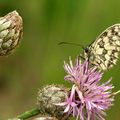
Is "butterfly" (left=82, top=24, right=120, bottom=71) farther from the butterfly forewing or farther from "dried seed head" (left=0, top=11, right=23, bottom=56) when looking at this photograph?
"dried seed head" (left=0, top=11, right=23, bottom=56)

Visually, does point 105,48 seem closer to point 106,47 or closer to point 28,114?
point 106,47

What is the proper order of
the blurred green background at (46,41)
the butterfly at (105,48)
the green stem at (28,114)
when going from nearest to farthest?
the green stem at (28,114) → the butterfly at (105,48) → the blurred green background at (46,41)

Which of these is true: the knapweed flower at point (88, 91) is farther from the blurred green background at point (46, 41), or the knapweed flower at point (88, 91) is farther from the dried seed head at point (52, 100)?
the blurred green background at point (46, 41)

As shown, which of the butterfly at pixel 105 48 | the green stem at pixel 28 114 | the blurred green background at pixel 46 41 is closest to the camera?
the green stem at pixel 28 114

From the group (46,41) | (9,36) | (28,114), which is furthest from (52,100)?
(46,41)

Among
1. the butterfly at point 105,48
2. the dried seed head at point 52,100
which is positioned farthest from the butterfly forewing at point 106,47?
the dried seed head at point 52,100

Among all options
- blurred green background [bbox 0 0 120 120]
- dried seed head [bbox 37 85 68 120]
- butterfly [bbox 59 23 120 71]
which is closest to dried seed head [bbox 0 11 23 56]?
dried seed head [bbox 37 85 68 120]
